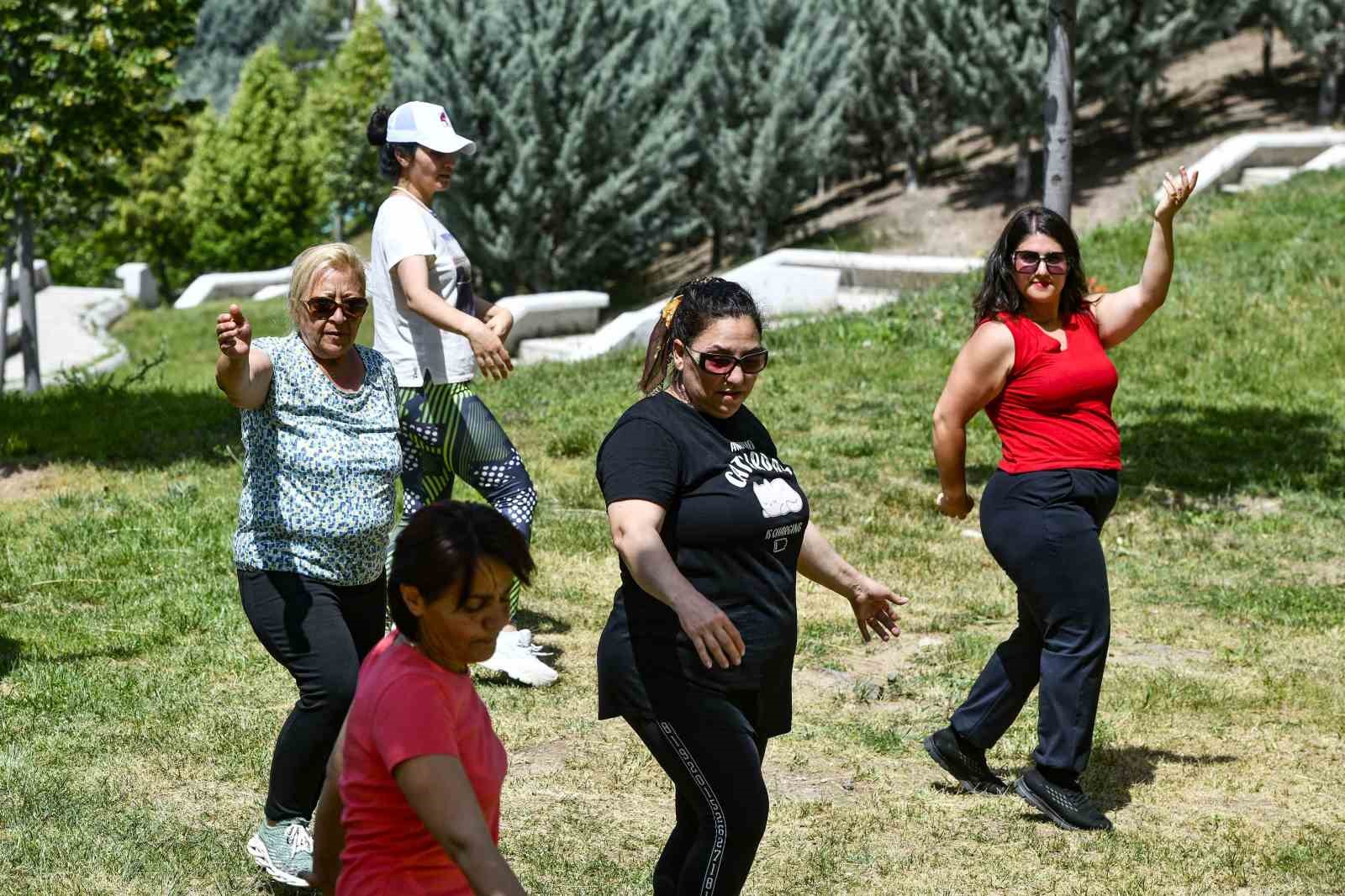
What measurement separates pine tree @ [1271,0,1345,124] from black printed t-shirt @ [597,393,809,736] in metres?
22.9

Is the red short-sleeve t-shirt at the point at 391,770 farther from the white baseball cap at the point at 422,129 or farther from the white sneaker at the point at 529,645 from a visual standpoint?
the white sneaker at the point at 529,645

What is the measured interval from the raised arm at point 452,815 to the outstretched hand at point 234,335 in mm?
1667

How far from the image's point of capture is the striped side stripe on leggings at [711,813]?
355 cm

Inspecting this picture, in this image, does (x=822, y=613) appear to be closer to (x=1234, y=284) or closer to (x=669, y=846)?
(x=669, y=846)

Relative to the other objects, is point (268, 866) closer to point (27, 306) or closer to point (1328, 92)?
point (27, 306)

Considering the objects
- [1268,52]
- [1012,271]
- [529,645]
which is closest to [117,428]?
[529,645]

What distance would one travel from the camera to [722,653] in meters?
3.36

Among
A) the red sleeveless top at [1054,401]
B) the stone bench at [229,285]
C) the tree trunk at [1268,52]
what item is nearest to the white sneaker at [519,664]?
the red sleeveless top at [1054,401]

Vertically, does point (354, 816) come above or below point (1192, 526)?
above

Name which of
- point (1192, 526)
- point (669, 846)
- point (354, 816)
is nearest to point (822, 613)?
point (1192, 526)

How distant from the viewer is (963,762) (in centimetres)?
550

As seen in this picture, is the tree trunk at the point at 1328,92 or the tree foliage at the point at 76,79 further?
the tree trunk at the point at 1328,92

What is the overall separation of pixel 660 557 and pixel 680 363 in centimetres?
54

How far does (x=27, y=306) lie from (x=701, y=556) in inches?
703
